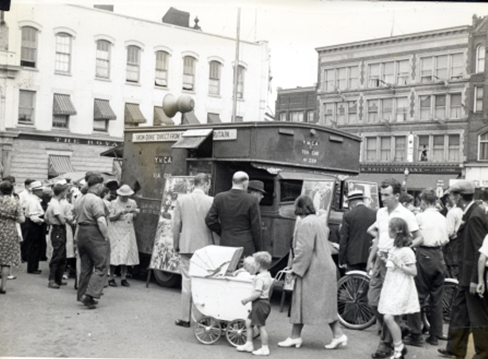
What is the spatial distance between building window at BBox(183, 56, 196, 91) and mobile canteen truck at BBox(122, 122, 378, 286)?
3.95 m

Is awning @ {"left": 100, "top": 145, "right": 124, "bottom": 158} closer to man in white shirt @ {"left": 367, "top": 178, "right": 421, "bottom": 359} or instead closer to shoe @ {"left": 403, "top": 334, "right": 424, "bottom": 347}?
man in white shirt @ {"left": 367, "top": 178, "right": 421, "bottom": 359}

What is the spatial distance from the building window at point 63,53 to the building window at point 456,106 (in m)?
22.3

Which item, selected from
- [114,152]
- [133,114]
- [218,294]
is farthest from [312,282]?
[133,114]

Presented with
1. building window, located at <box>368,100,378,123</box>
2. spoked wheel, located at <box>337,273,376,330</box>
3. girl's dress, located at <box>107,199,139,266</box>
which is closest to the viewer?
spoked wheel, located at <box>337,273,376,330</box>

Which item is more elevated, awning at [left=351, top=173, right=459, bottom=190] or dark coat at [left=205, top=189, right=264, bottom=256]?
awning at [left=351, top=173, right=459, bottom=190]

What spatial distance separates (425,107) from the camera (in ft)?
108

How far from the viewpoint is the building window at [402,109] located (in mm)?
32969

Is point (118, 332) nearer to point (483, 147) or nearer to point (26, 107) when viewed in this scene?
point (26, 107)

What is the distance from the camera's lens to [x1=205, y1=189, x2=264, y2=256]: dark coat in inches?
305

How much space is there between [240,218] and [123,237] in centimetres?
383

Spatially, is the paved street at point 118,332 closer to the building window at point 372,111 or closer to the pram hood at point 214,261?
the pram hood at point 214,261

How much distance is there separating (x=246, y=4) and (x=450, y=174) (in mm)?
28731

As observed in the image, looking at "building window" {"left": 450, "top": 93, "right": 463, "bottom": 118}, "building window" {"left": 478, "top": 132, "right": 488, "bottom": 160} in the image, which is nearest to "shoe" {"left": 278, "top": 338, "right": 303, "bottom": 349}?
"building window" {"left": 450, "top": 93, "right": 463, "bottom": 118}

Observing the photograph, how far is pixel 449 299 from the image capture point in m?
8.36
